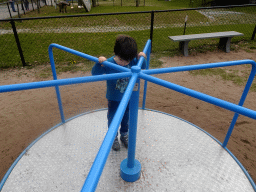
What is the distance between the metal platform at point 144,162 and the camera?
1.50m

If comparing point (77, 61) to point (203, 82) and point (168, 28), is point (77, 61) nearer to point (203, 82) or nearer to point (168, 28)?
point (203, 82)

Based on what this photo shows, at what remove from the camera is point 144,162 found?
5.54ft

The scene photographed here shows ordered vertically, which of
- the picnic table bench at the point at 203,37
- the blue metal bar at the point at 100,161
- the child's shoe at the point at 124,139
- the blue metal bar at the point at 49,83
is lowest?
the child's shoe at the point at 124,139

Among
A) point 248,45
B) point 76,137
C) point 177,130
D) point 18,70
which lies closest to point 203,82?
point 177,130

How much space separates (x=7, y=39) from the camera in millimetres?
5906

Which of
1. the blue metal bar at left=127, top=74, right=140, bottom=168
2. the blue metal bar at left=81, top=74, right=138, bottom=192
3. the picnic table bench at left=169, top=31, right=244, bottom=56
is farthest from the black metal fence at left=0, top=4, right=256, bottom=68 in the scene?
the blue metal bar at left=81, top=74, right=138, bottom=192

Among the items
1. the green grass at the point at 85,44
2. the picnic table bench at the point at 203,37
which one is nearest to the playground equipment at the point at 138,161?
the green grass at the point at 85,44

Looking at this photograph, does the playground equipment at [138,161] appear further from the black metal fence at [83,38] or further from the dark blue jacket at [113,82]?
the black metal fence at [83,38]

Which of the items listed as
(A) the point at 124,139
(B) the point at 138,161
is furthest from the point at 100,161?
(A) the point at 124,139

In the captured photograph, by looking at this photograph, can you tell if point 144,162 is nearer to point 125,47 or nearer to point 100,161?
point 125,47

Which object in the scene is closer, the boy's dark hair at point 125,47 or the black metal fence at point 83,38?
the boy's dark hair at point 125,47

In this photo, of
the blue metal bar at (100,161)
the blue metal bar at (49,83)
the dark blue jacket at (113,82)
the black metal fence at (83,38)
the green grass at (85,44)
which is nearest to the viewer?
the blue metal bar at (100,161)

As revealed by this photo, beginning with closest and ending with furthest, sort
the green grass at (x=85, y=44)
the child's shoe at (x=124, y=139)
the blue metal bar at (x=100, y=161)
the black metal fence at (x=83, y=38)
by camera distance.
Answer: the blue metal bar at (x=100, y=161)
the child's shoe at (x=124, y=139)
the black metal fence at (x=83, y=38)
the green grass at (x=85, y=44)

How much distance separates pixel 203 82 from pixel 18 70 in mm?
3834
